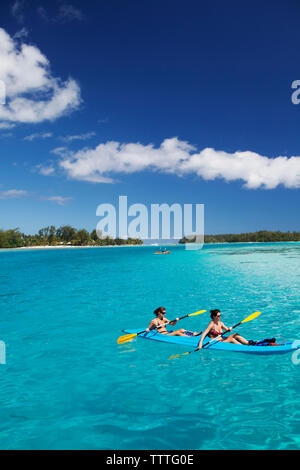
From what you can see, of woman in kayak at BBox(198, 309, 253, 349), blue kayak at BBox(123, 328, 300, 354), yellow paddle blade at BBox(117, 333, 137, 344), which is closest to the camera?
blue kayak at BBox(123, 328, 300, 354)

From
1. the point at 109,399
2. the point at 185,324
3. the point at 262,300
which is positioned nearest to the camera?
the point at 109,399

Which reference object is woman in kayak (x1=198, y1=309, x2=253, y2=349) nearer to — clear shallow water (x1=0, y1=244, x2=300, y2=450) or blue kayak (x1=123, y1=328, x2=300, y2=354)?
blue kayak (x1=123, y1=328, x2=300, y2=354)

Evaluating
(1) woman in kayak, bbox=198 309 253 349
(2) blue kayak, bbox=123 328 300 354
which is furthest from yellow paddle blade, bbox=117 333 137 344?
(1) woman in kayak, bbox=198 309 253 349

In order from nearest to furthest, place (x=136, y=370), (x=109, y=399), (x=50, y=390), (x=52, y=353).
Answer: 1. (x=109, y=399)
2. (x=50, y=390)
3. (x=136, y=370)
4. (x=52, y=353)

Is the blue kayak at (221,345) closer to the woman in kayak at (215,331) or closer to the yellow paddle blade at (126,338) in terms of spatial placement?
the woman in kayak at (215,331)

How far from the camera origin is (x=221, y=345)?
10797 millimetres

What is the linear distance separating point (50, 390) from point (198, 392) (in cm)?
440

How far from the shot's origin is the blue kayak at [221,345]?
32.2 feet

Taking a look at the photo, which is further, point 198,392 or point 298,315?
point 298,315

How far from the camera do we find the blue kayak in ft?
32.2

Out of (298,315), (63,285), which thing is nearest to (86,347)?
(298,315)

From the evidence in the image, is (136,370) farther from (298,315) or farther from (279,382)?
(298,315)

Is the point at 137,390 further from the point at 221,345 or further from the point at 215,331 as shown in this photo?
the point at 215,331
